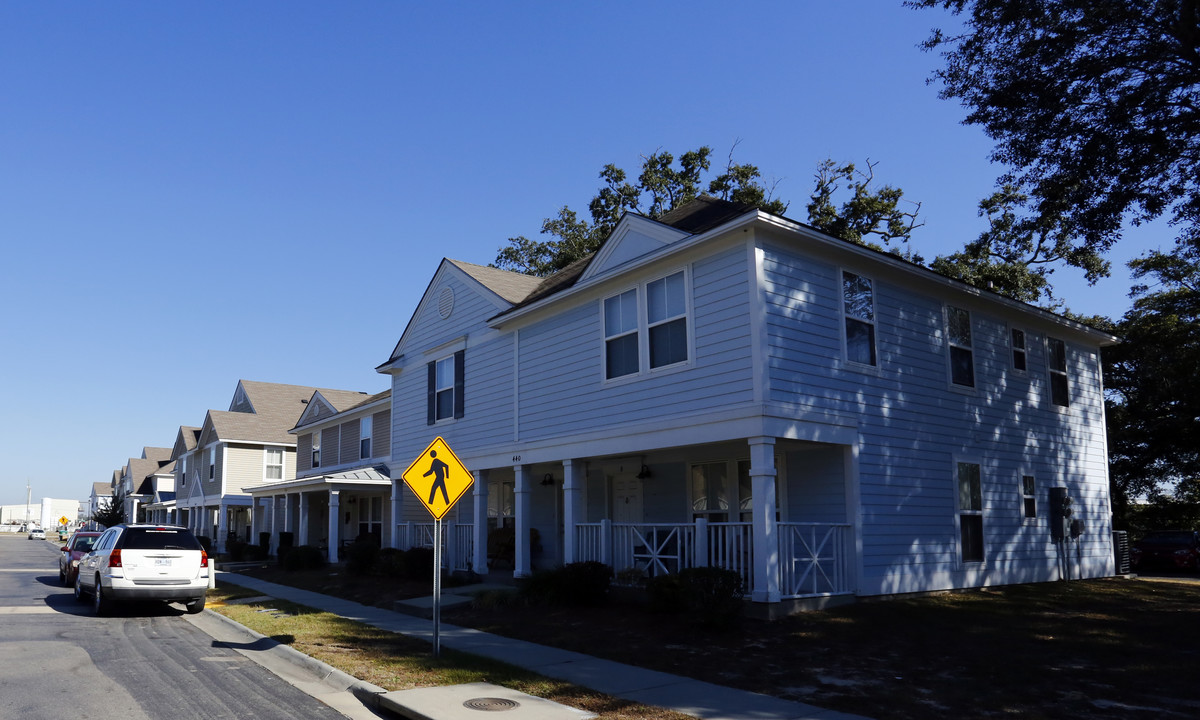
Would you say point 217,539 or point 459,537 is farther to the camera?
point 217,539

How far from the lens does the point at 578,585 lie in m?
14.5

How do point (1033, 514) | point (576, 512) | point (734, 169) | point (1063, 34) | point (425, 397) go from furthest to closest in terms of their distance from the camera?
point (734, 169)
point (425, 397)
point (1033, 514)
point (576, 512)
point (1063, 34)

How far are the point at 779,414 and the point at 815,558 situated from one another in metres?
2.36

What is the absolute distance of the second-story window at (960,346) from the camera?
17.1 metres

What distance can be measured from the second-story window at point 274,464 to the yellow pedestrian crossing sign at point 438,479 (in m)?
37.7

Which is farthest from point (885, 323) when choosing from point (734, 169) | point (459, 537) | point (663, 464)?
point (734, 169)

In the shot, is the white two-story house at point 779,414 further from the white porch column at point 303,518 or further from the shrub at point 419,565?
the white porch column at point 303,518

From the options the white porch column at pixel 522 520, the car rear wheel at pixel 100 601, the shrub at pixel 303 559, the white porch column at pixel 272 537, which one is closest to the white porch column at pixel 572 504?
the white porch column at pixel 522 520

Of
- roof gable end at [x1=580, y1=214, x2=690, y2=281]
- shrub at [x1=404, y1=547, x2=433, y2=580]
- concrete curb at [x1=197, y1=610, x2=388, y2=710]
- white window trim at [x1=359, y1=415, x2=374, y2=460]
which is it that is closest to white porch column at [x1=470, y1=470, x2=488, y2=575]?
shrub at [x1=404, y1=547, x2=433, y2=580]

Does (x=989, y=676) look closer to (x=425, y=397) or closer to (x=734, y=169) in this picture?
(x=425, y=397)

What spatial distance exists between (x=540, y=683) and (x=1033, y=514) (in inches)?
522

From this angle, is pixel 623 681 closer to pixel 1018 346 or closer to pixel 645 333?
pixel 645 333

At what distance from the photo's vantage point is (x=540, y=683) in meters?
9.38

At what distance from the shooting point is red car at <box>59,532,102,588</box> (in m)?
23.5
